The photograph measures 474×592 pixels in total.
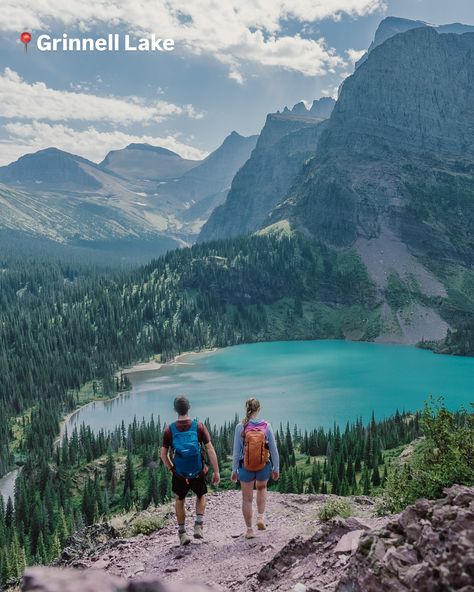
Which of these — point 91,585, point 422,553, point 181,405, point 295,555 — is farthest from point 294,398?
point 91,585

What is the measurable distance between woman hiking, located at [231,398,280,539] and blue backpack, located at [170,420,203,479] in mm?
1476

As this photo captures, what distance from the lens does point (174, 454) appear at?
1972 centimetres

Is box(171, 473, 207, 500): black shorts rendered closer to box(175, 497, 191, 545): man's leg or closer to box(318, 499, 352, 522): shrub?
box(175, 497, 191, 545): man's leg

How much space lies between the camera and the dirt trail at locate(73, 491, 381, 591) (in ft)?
52.2

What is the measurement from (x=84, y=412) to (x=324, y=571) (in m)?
170

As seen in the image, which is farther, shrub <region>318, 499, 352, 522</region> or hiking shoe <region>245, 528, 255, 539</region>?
shrub <region>318, 499, 352, 522</region>

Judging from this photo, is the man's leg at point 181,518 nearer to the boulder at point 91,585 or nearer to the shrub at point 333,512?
the shrub at point 333,512

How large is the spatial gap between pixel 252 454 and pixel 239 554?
360cm

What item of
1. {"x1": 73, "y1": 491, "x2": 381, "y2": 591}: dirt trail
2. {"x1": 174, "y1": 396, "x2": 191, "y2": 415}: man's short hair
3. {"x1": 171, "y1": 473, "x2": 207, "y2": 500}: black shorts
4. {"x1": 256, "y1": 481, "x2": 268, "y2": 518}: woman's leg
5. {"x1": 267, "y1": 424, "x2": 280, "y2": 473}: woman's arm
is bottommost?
{"x1": 73, "y1": 491, "x2": 381, "y2": 591}: dirt trail

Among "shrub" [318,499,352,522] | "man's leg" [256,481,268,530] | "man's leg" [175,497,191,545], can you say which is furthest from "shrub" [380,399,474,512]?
"man's leg" [175,497,191,545]

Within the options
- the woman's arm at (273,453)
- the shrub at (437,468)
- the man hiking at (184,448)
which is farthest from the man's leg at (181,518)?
the shrub at (437,468)

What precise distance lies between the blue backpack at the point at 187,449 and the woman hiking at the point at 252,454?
148 cm

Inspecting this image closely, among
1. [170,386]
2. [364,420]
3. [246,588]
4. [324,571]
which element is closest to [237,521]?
[246,588]

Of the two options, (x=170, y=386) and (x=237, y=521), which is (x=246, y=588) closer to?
(x=237, y=521)
